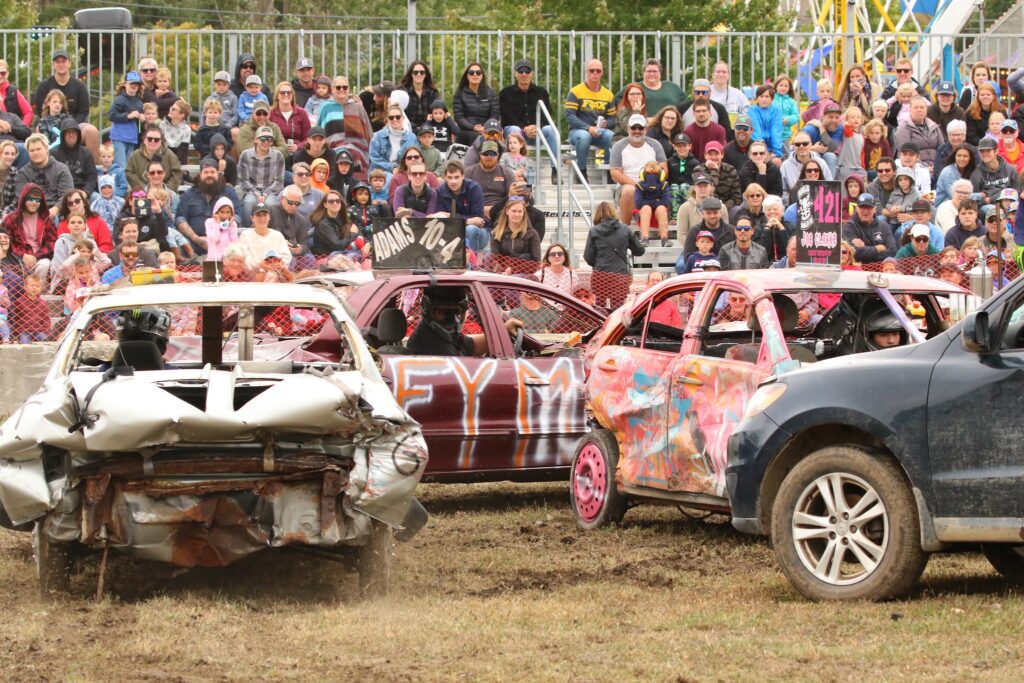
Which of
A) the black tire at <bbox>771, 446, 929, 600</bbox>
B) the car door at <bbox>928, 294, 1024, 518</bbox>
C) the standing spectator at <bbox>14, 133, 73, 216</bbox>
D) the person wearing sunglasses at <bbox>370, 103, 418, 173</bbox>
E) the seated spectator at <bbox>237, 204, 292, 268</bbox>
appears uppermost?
the person wearing sunglasses at <bbox>370, 103, 418, 173</bbox>

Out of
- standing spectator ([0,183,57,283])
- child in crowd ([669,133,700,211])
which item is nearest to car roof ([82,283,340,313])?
standing spectator ([0,183,57,283])

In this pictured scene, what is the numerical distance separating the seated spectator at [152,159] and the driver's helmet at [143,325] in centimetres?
1046

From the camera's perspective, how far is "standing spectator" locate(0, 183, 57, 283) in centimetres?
1830

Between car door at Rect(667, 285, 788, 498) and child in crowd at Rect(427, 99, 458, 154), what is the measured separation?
1169 centimetres

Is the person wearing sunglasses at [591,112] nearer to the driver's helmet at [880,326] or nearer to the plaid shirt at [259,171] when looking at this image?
the plaid shirt at [259,171]

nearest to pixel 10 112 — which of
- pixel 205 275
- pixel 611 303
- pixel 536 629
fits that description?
pixel 611 303

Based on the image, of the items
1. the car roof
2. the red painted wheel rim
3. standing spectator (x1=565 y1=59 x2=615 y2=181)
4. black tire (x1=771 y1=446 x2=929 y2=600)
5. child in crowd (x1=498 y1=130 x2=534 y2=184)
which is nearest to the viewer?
black tire (x1=771 y1=446 x2=929 y2=600)

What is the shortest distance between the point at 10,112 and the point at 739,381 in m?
14.3

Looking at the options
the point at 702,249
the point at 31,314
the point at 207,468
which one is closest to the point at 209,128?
the point at 31,314

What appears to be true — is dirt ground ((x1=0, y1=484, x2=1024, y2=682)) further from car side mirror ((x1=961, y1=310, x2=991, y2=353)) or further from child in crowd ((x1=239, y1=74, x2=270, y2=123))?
child in crowd ((x1=239, y1=74, x2=270, y2=123))

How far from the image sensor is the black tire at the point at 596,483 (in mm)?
11250

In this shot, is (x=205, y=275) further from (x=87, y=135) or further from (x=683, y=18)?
(x=683, y=18)

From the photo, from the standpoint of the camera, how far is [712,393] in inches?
401

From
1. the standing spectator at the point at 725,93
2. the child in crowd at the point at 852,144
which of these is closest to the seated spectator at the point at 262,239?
the standing spectator at the point at 725,93
